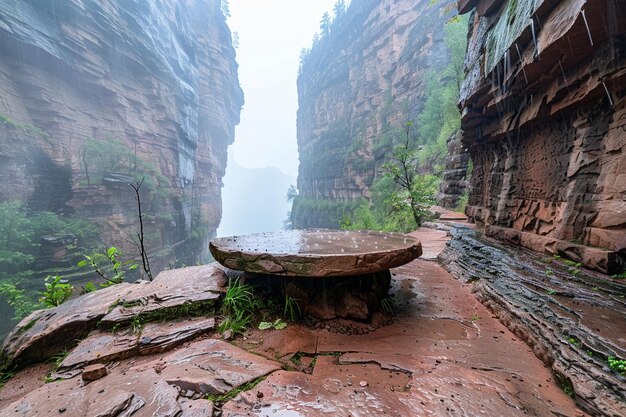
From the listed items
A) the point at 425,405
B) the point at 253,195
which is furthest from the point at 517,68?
the point at 253,195

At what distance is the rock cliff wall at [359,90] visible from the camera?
23.6 meters

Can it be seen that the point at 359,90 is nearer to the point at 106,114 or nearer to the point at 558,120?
the point at 106,114

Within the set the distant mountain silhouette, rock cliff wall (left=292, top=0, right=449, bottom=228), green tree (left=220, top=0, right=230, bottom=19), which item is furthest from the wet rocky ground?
the distant mountain silhouette

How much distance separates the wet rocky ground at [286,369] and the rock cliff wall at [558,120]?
2.11 metres

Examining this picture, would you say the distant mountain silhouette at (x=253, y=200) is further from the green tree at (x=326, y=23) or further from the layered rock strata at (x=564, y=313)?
the layered rock strata at (x=564, y=313)

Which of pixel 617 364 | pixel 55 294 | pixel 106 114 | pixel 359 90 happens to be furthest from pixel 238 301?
Answer: pixel 359 90

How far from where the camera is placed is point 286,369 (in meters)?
1.93

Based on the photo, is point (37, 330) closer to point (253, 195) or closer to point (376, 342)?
point (376, 342)

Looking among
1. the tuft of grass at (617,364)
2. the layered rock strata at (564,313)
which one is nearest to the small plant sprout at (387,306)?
the layered rock strata at (564,313)

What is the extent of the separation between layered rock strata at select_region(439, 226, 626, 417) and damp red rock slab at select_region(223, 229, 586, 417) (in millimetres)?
126

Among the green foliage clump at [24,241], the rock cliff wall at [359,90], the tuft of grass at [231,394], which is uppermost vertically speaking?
the rock cliff wall at [359,90]

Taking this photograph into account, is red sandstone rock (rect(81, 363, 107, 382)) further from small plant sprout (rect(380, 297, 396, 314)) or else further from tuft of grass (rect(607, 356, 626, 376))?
tuft of grass (rect(607, 356, 626, 376))

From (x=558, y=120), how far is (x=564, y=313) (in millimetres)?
3748

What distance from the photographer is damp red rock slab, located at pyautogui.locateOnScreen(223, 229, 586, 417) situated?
1446mm
